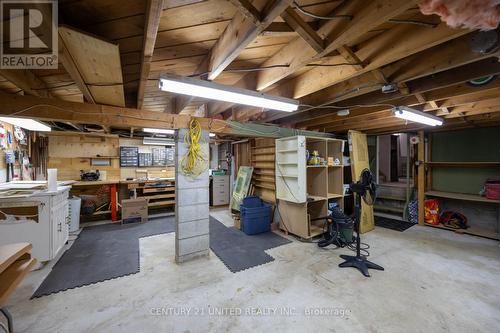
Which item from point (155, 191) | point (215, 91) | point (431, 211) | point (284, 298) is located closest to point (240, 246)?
point (284, 298)

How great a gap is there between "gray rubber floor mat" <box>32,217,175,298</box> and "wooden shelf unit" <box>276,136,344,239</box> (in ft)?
8.67

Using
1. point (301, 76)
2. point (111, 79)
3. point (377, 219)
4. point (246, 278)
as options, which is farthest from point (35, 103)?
point (377, 219)

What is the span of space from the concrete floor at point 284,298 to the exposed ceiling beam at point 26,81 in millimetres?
2216

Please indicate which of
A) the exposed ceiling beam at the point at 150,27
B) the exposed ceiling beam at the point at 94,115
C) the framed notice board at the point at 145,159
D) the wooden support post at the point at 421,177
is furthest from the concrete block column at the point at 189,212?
the wooden support post at the point at 421,177

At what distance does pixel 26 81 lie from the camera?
1923 millimetres

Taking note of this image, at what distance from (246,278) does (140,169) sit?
4.89 m

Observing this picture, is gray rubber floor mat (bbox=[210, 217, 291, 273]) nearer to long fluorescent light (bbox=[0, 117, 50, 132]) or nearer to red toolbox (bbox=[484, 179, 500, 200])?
long fluorescent light (bbox=[0, 117, 50, 132])

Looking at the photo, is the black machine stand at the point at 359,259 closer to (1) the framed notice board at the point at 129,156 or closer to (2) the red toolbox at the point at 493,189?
(2) the red toolbox at the point at 493,189

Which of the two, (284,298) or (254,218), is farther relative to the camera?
(254,218)

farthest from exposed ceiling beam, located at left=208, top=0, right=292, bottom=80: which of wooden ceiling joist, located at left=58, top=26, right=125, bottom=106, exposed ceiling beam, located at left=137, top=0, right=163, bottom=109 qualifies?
wooden ceiling joist, located at left=58, top=26, right=125, bottom=106

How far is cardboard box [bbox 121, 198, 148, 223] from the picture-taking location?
191 inches

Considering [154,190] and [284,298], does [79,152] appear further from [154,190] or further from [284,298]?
[284,298]

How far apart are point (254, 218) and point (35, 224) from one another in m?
3.37

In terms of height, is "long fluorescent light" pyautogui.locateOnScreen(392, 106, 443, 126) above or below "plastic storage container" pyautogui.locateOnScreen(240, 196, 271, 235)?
above
